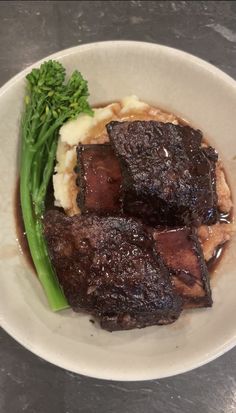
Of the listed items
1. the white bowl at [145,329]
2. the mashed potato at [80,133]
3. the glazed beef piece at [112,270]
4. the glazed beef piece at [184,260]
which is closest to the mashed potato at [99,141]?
the mashed potato at [80,133]

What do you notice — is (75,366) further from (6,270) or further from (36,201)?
(36,201)

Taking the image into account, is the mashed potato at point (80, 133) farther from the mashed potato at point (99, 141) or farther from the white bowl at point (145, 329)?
the white bowl at point (145, 329)

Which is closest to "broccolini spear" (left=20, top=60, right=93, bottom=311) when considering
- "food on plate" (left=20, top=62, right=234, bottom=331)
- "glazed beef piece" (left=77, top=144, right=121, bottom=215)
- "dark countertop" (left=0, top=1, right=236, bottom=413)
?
"food on plate" (left=20, top=62, right=234, bottom=331)

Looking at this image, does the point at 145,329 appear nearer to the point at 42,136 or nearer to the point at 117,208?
the point at 117,208

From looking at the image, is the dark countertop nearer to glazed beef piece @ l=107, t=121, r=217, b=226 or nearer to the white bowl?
the white bowl

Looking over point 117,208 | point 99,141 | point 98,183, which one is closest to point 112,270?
point 117,208

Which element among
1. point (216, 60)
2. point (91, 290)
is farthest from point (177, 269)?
point (216, 60)

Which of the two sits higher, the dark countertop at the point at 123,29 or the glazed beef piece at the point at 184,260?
the dark countertop at the point at 123,29
